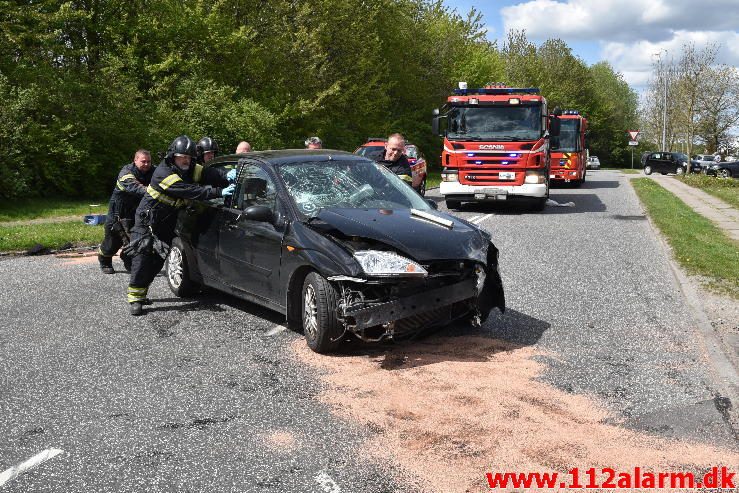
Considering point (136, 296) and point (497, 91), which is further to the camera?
point (497, 91)

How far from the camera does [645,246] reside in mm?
12695

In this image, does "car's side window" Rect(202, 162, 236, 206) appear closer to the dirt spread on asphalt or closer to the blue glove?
the blue glove

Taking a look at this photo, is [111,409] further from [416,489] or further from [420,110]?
[420,110]

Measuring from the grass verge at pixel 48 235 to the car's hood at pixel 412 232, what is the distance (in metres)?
8.23

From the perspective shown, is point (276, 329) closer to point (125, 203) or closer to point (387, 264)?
point (387, 264)

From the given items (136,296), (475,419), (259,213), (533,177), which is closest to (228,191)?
(259,213)

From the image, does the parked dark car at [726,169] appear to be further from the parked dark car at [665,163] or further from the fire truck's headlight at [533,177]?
the fire truck's headlight at [533,177]

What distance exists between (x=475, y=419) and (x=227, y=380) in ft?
6.17

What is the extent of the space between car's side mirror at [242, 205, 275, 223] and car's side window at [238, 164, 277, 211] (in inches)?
5.4

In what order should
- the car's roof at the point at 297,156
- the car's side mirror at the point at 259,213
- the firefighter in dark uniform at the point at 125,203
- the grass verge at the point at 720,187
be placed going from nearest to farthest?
the car's side mirror at the point at 259,213 < the car's roof at the point at 297,156 < the firefighter in dark uniform at the point at 125,203 < the grass verge at the point at 720,187

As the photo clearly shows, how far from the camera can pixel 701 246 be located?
40.8 feet

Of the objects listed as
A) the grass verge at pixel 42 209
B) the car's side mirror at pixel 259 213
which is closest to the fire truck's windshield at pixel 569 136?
the grass verge at pixel 42 209

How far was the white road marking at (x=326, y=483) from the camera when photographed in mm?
3689

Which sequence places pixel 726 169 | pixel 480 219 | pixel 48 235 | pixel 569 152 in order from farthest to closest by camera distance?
pixel 726 169, pixel 569 152, pixel 480 219, pixel 48 235
